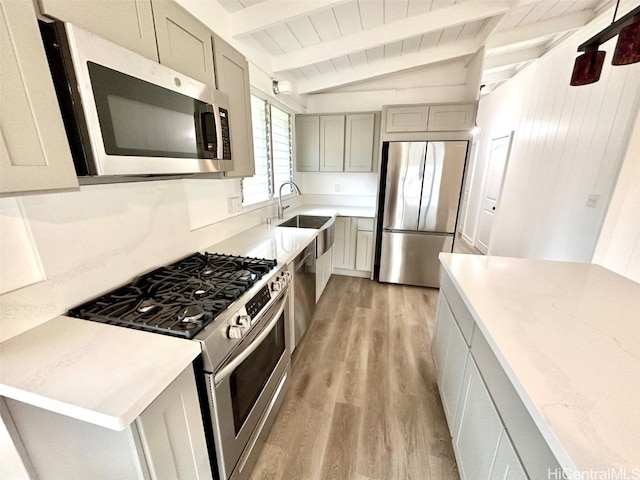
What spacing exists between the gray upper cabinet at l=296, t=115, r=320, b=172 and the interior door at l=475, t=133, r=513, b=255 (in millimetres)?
2840

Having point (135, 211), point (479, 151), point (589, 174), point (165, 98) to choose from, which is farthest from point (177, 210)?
point (479, 151)

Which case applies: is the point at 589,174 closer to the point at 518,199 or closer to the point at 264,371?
the point at 518,199

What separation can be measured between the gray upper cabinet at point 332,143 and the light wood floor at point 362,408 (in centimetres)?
201

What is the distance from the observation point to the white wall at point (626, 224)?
6.05ft

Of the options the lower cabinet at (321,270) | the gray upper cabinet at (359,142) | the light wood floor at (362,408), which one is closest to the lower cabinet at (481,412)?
the light wood floor at (362,408)

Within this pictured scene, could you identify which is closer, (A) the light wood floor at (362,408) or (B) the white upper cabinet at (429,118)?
(A) the light wood floor at (362,408)

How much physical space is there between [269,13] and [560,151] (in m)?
3.09

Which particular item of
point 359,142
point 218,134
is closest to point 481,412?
point 218,134

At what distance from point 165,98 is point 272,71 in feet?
6.45

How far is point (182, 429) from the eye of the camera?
844mm

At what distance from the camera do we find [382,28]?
7.33 feet

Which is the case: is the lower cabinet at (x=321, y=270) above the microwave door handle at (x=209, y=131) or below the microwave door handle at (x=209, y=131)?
below

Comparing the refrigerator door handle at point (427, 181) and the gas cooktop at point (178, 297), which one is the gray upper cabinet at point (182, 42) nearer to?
the gas cooktop at point (178, 297)

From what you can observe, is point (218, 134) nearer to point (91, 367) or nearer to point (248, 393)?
point (91, 367)
